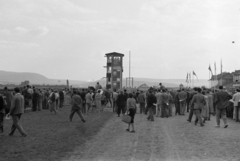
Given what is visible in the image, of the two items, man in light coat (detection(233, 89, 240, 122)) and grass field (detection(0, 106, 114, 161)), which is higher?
man in light coat (detection(233, 89, 240, 122))

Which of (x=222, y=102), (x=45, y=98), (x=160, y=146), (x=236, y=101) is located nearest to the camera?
(x=160, y=146)

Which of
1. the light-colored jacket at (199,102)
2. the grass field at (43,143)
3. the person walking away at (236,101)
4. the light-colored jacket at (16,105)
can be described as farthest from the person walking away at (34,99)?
the person walking away at (236,101)

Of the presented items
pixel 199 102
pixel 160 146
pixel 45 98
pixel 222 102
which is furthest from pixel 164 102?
pixel 45 98

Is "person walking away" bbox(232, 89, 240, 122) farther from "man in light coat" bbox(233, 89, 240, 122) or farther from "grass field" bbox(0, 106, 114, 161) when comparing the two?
"grass field" bbox(0, 106, 114, 161)

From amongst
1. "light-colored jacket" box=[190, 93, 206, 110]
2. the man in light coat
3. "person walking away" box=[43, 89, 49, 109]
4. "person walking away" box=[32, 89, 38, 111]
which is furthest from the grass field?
"person walking away" box=[43, 89, 49, 109]

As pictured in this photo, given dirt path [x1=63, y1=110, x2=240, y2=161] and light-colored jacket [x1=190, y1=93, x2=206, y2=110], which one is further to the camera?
light-colored jacket [x1=190, y1=93, x2=206, y2=110]

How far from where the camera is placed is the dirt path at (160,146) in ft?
28.4

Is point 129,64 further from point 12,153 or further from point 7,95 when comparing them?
point 12,153

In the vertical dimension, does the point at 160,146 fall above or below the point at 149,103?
below

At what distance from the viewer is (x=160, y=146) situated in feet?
34.0

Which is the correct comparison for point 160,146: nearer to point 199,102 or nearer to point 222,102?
point 222,102

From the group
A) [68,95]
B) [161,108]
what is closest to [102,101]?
[161,108]

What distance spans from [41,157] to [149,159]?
2864 mm

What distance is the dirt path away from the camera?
866 cm
